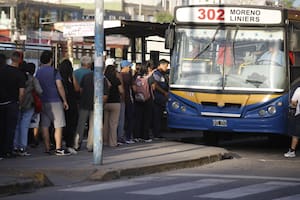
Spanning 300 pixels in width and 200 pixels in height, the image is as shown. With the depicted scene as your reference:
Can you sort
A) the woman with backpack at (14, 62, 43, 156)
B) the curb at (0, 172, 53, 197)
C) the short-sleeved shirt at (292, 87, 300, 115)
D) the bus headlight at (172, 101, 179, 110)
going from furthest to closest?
the bus headlight at (172, 101, 179, 110)
the short-sleeved shirt at (292, 87, 300, 115)
the woman with backpack at (14, 62, 43, 156)
the curb at (0, 172, 53, 197)

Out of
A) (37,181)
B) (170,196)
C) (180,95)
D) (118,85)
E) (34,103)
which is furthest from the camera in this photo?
(180,95)

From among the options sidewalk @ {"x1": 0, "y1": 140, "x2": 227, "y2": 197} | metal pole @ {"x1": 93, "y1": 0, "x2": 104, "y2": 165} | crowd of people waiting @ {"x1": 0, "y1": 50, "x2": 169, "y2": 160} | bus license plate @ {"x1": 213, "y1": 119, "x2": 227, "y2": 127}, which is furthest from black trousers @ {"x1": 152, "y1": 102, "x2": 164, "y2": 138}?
metal pole @ {"x1": 93, "y1": 0, "x2": 104, "y2": 165}

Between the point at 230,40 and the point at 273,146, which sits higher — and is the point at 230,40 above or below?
above

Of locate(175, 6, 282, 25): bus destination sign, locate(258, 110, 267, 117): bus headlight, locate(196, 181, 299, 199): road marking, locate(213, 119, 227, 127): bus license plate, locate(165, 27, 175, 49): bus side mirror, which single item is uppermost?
locate(175, 6, 282, 25): bus destination sign

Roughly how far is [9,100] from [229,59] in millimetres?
5373

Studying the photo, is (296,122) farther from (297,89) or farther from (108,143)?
(108,143)

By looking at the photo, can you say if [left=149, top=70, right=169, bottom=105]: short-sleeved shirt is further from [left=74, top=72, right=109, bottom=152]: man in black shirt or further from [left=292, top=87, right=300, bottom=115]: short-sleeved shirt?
Answer: [left=292, top=87, right=300, bottom=115]: short-sleeved shirt

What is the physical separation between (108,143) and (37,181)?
4.54m

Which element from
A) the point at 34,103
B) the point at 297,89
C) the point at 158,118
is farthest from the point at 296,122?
the point at 34,103

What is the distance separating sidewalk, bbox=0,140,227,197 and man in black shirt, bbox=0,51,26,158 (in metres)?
0.41

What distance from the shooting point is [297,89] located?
1503cm

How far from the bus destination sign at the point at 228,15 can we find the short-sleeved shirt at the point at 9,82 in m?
4.96

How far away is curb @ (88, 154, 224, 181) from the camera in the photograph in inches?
453

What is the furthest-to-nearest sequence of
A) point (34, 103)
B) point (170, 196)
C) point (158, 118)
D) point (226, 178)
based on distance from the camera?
point (158, 118), point (34, 103), point (226, 178), point (170, 196)
